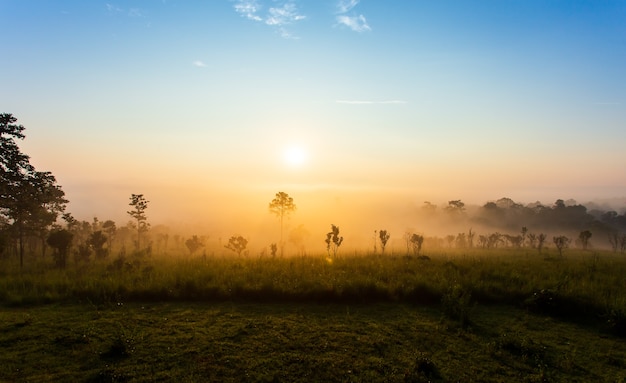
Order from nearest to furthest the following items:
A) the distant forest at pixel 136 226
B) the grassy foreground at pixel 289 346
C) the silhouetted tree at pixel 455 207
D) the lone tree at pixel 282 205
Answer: the grassy foreground at pixel 289 346 → the distant forest at pixel 136 226 → the lone tree at pixel 282 205 → the silhouetted tree at pixel 455 207

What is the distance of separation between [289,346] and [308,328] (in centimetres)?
139

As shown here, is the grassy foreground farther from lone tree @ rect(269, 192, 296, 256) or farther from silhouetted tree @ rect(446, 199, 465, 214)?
silhouetted tree @ rect(446, 199, 465, 214)

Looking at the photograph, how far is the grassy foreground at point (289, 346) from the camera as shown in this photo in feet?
26.6

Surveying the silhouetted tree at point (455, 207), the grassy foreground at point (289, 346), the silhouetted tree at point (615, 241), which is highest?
the silhouetted tree at point (455, 207)

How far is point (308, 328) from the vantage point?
10.8m

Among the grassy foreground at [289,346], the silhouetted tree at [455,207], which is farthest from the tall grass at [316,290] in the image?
the silhouetted tree at [455,207]

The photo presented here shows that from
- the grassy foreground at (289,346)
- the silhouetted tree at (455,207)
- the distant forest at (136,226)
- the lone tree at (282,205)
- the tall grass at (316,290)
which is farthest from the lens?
the silhouetted tree at (455,207)

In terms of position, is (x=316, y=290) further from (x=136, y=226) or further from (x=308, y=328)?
(x=136, y=226)

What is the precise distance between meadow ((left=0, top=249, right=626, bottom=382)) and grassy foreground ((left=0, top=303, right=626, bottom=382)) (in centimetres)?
4

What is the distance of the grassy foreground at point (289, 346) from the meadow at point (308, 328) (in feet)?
0.14

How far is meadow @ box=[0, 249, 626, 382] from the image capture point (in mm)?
8328

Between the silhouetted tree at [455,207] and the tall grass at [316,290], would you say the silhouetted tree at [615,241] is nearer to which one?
the silhouetted tree at [455,207]

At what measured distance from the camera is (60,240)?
24.9 metres

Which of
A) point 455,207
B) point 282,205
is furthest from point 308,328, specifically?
point 455,207
